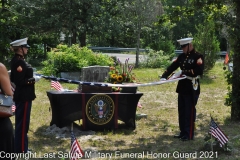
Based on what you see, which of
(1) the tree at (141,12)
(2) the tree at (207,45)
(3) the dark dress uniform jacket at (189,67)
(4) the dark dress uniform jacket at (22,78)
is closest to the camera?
(4) the dark dress uniform jacket at (22,78)

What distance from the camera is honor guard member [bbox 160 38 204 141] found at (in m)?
7.76

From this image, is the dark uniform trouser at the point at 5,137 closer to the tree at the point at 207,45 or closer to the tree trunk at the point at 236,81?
the tree trunk at the point at 236,81

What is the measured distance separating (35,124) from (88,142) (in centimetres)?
195

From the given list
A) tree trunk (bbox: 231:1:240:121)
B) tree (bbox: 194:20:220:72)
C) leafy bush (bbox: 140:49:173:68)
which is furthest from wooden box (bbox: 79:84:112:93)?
leafy bush (bbox: 140:49:173:68)

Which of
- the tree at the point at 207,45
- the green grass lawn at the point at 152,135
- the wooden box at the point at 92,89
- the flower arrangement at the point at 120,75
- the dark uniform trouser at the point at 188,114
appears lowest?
the green grass lawn at the point at 152,135

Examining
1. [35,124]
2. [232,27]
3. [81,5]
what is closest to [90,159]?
[35,124]

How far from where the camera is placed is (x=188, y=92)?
7852mm

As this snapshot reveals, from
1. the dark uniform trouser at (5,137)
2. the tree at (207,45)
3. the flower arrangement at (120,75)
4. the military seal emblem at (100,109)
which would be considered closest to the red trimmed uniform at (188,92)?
the flower arrangement at (120,75)

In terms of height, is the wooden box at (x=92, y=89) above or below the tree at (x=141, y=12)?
below

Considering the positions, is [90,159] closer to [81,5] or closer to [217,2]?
[217,2]

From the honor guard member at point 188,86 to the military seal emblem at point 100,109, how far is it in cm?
140

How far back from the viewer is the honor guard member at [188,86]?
776cm

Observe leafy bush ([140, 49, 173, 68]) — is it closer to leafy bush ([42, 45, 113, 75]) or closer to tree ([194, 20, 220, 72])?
tree ([194, 20, 220, 72])

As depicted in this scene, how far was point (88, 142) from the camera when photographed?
779cm
